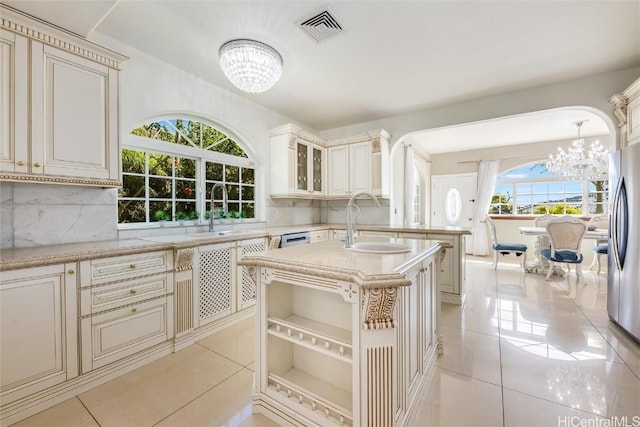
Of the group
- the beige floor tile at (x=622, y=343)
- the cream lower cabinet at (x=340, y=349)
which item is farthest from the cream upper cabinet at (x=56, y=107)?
the beige floor tile at (x=622, y=343)

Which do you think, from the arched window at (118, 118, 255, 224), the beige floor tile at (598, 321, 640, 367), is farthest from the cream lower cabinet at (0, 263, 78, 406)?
the beige floor tile at (598, 321, 640, 367)

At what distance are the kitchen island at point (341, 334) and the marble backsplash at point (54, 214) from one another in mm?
1564

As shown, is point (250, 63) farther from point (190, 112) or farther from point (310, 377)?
point (310, 377)

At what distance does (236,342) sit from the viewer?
2.36m

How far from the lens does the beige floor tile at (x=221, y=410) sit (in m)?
1.46

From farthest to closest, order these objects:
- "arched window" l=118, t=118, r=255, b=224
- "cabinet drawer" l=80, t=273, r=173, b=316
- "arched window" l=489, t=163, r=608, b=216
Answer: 1. "arched window" l=489, t=163, r=608, b=216
2. "arched window" l=118, t=118, r=255, b=224
3. "cabinet drawer" l=80, t=273, r=173, b=316

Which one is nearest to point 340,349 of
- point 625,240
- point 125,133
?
point 125,133

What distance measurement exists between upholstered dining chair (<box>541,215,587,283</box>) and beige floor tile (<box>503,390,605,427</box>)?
3302 mm

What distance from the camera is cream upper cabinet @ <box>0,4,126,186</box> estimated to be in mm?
1610

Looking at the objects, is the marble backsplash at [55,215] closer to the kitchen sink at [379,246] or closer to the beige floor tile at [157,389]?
the beige floor tile at [157,389]

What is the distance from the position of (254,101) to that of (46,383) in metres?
3.29

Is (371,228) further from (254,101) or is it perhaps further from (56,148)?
(56,148)

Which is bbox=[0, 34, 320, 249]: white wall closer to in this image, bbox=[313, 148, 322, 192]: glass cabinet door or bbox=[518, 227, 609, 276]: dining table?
bbox=[313, 148, 322, 192]: glass cabinet door

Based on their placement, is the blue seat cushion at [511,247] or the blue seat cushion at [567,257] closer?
the blue seat cushion at [567,257]
